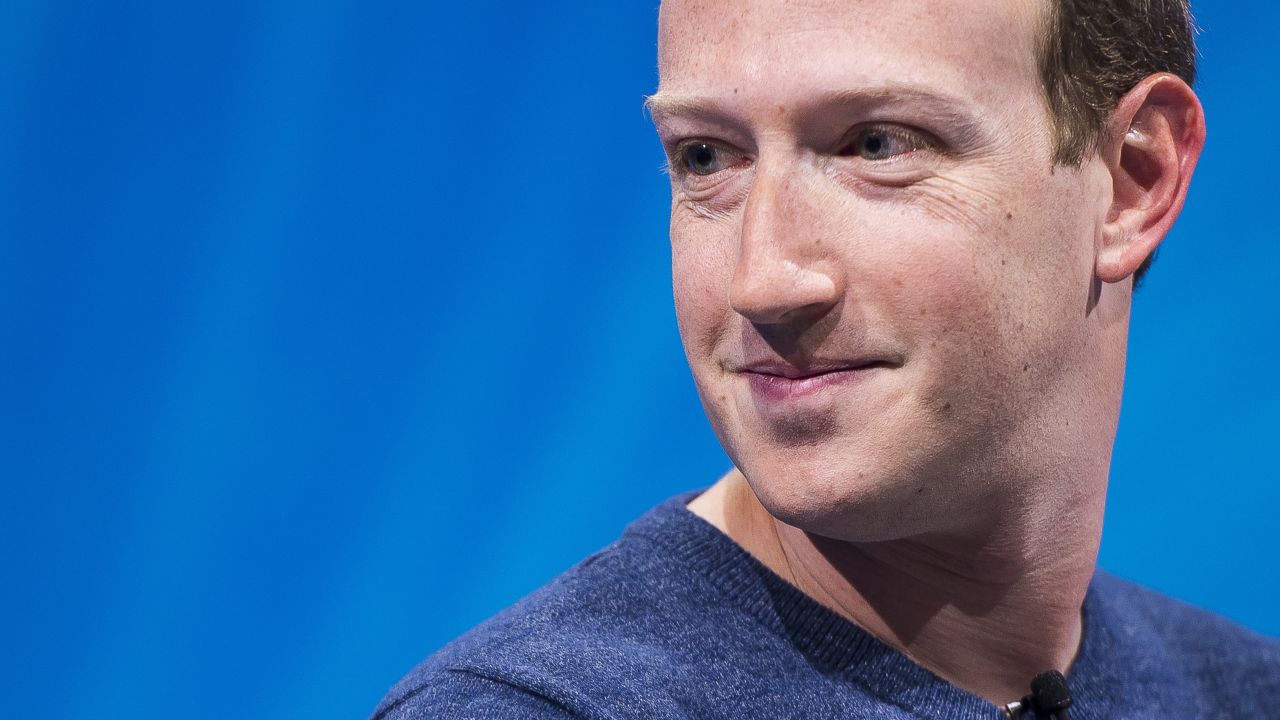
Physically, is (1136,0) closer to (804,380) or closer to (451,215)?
(804,380)

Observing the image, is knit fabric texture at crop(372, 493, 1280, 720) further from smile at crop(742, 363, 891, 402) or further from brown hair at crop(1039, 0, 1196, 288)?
brown hair at crop(1039, 0, 1196, 288)

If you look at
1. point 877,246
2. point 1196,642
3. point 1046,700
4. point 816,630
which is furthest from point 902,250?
point 1196,642

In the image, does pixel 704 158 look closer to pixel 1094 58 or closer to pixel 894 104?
pixel 894 104

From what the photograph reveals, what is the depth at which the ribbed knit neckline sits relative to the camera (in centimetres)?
150

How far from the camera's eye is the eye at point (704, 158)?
56.4 inches

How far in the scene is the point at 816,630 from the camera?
151 cm

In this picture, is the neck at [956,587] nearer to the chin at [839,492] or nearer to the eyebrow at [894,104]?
the chin at [839,492]

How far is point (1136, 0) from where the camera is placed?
1523 mm

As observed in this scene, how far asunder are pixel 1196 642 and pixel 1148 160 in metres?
0.80

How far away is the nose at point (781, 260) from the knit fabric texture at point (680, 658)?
1.15 feet

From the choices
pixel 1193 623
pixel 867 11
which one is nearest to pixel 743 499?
pixel 867 11

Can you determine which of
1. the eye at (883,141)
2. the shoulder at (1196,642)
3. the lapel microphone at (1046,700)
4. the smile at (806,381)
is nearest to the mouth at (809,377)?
the smile at (806,381)

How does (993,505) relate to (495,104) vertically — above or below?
below

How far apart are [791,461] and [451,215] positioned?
1.44 metres
